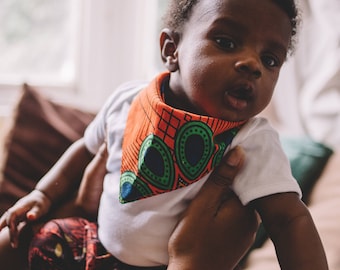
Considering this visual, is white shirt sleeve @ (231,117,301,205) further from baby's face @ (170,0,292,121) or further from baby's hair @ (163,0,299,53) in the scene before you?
baby's hair @ (163,0,299,53)

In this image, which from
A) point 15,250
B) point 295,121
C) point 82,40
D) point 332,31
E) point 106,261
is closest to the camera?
point 106,261

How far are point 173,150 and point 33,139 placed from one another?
26.3 inches

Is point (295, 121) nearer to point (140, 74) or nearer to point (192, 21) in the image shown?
point (140, 74)

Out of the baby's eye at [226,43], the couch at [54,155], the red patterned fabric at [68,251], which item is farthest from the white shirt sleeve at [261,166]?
the couch at [54,155]

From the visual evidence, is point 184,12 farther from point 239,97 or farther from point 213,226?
point 213,226

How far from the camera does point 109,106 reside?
1087mm

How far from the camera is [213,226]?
34.7 inches

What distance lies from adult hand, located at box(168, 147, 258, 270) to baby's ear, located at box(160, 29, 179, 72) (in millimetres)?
195

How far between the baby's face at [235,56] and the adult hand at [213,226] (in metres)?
0.09

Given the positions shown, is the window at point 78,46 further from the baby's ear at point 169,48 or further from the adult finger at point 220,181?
the adult finger at point 220,181

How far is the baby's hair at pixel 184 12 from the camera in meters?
0.86

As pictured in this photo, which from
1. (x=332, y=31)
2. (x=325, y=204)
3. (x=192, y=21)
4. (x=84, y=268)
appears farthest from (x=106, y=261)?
(x=332, y=31)

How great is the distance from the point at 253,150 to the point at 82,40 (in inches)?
56.8

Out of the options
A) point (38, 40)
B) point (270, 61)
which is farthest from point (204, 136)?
point (38, 40)
